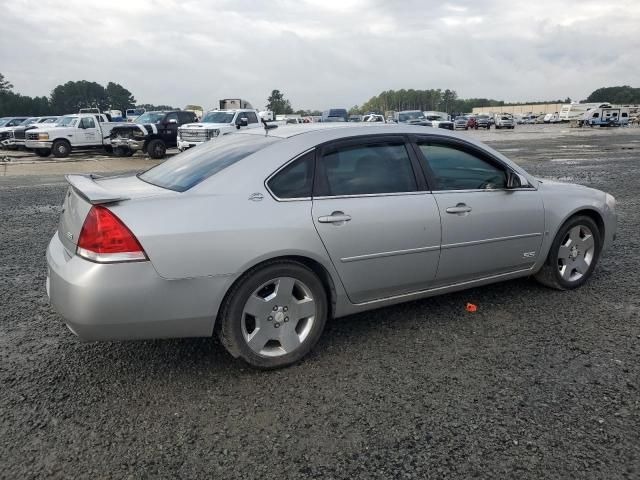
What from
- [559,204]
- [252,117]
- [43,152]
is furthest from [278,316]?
[43,152]

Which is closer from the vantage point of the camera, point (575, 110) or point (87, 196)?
point (87, 196)

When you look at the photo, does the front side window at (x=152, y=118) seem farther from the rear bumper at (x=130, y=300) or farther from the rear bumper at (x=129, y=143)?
the rear bumper at (x=130, y=300)

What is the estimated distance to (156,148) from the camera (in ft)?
72.4

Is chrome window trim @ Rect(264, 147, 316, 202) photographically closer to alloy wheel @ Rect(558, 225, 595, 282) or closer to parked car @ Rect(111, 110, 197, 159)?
alloy wheel @ Rect(558, 225, 595, 282)

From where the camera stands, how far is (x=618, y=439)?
255 cm

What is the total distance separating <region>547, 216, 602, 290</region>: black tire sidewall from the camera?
4.49m

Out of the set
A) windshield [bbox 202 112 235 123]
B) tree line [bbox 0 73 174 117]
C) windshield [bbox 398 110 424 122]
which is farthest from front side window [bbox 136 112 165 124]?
tree line [bbox 0 73 174 117]

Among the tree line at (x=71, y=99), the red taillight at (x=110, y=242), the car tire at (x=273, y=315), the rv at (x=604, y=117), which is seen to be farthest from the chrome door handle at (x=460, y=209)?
the tree line at (x=71, y=99)

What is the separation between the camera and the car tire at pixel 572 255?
4.50m

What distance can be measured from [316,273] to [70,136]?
22744 mm

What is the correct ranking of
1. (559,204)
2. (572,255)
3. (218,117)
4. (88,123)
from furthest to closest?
(88,123) → (218,117) → (572,255) → (559,204)

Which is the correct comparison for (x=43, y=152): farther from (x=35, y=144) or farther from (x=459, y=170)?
(x=459, y=170)

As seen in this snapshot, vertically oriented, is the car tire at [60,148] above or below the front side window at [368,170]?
below

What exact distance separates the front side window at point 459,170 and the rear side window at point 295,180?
3.23ft
